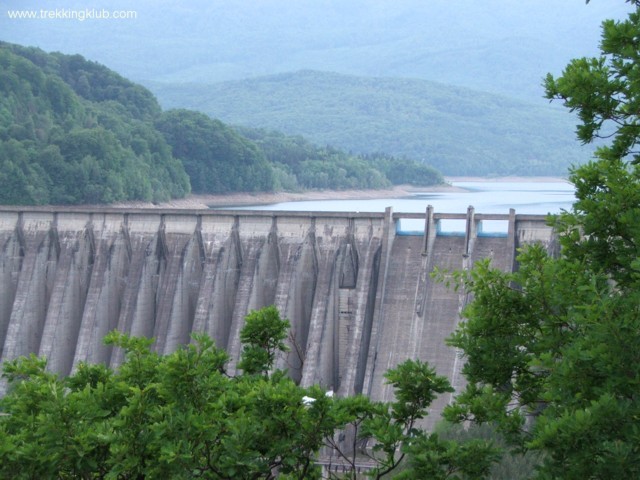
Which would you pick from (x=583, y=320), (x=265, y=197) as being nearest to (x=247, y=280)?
(x=583, y=320)

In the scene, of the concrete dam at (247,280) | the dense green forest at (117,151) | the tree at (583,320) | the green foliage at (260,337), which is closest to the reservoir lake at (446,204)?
the dense green forest at (117,151)

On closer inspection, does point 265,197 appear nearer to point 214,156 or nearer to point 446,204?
point 214,156

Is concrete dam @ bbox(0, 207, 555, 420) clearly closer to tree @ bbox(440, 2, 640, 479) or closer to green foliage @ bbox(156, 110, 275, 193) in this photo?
tree @ bbox(440, 2, 640, 479)

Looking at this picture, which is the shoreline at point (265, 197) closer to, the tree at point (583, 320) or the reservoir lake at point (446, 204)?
the reservoir lake at point (446, 204)

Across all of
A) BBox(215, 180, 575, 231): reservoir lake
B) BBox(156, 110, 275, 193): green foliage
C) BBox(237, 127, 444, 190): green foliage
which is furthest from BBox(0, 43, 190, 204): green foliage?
BBox(237, 127, 444, 190): green foliage

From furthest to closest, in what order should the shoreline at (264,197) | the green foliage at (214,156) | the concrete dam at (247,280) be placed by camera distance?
the green foliage at (214,156), the shoreline at (264,197), the concrete dam at (247,280)
